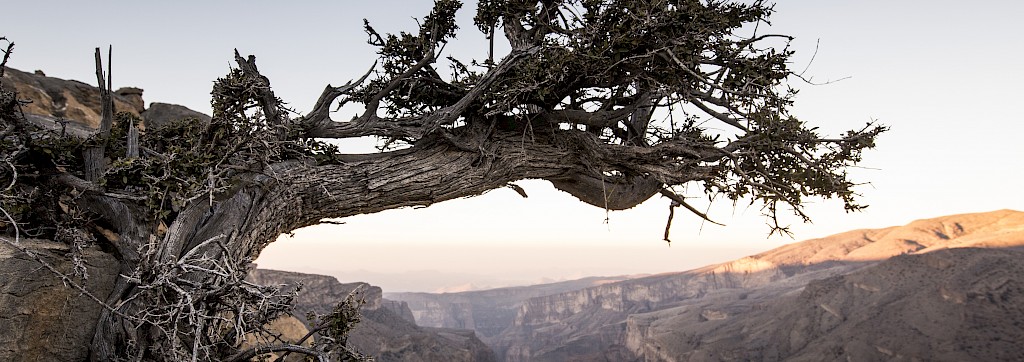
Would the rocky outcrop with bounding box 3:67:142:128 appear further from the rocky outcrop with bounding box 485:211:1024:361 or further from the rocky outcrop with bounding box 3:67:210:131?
the rocky outcrop with bounding box 485:211:1024:361

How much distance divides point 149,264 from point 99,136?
6.10ft

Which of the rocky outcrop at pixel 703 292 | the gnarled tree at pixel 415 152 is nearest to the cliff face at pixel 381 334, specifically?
the rocky outcrop at pixel 703 292

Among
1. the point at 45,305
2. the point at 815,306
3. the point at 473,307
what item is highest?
the point at 45,305

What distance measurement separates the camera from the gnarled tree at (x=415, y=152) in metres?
4.22

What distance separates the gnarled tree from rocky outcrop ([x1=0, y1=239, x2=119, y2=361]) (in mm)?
184

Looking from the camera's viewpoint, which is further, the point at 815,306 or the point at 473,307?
the point at 473,307

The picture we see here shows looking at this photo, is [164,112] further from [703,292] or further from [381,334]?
[703,292]

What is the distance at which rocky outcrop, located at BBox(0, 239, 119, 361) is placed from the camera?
12.3ft

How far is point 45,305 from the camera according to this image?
155 inches

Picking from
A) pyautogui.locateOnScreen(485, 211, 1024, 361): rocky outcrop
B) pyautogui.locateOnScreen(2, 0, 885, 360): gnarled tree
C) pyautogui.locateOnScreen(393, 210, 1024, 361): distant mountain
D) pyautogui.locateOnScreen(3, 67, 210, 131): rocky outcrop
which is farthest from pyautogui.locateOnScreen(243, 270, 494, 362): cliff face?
pyautogui.locateOnScreen(2, 0, 885, 360): gnarled tree

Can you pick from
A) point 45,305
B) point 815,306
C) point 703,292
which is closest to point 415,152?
point 45,305

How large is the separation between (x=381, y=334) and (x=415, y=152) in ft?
129

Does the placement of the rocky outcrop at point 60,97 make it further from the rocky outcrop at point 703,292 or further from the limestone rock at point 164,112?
the rocky outcrop at point 703,292

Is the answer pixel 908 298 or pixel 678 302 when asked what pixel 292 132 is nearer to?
pixel 908 298
